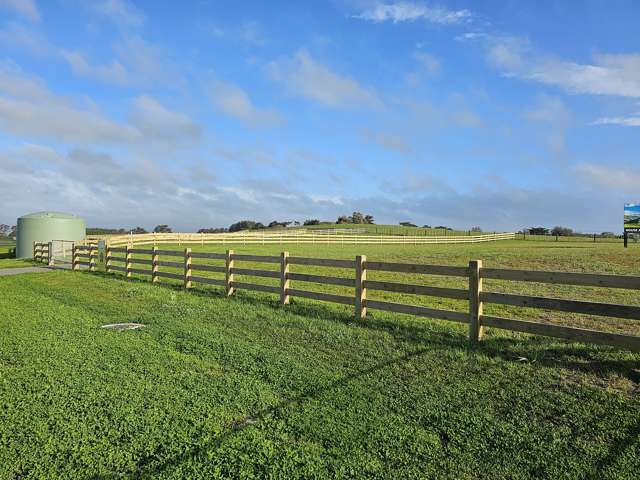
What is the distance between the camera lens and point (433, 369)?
535cm

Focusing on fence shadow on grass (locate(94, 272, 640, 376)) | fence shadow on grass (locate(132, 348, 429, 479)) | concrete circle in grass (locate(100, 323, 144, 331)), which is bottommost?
fence shadow on grass (locate(132, 348, 429, 479))

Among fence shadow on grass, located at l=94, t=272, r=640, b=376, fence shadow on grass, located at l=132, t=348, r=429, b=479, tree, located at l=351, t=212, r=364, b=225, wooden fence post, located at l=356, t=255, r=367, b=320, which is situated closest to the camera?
fence shadow on grass, located at l=132, t=348, r=429, b=479

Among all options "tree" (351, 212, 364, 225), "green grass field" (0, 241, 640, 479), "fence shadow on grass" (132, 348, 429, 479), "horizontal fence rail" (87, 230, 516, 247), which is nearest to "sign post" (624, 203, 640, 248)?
"horizontal fence rail" (87, 230, 516, 247)

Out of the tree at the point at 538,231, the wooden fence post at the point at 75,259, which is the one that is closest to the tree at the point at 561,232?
the tree at the point at 538,231

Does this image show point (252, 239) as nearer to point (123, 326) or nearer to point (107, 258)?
point (107, 258)

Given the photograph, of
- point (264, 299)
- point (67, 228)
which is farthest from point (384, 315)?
point (67, 228)

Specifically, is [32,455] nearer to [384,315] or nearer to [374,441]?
[374,441]

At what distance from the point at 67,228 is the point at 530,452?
1409 inches

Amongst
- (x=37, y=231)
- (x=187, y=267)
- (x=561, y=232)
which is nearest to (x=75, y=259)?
(x=187, y=267)

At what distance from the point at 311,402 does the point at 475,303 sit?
130 inches

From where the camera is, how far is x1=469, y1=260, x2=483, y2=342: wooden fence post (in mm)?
6449

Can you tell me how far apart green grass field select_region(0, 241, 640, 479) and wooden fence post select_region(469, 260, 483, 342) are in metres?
0.23

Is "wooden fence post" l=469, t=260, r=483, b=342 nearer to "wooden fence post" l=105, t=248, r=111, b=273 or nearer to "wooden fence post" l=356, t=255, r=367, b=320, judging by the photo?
"wooden fence post" l=356, t=255, r=367, b=320

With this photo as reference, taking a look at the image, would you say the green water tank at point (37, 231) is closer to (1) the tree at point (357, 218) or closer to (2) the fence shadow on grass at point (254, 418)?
(2) the fence shadow on grass at point (254, 418)
